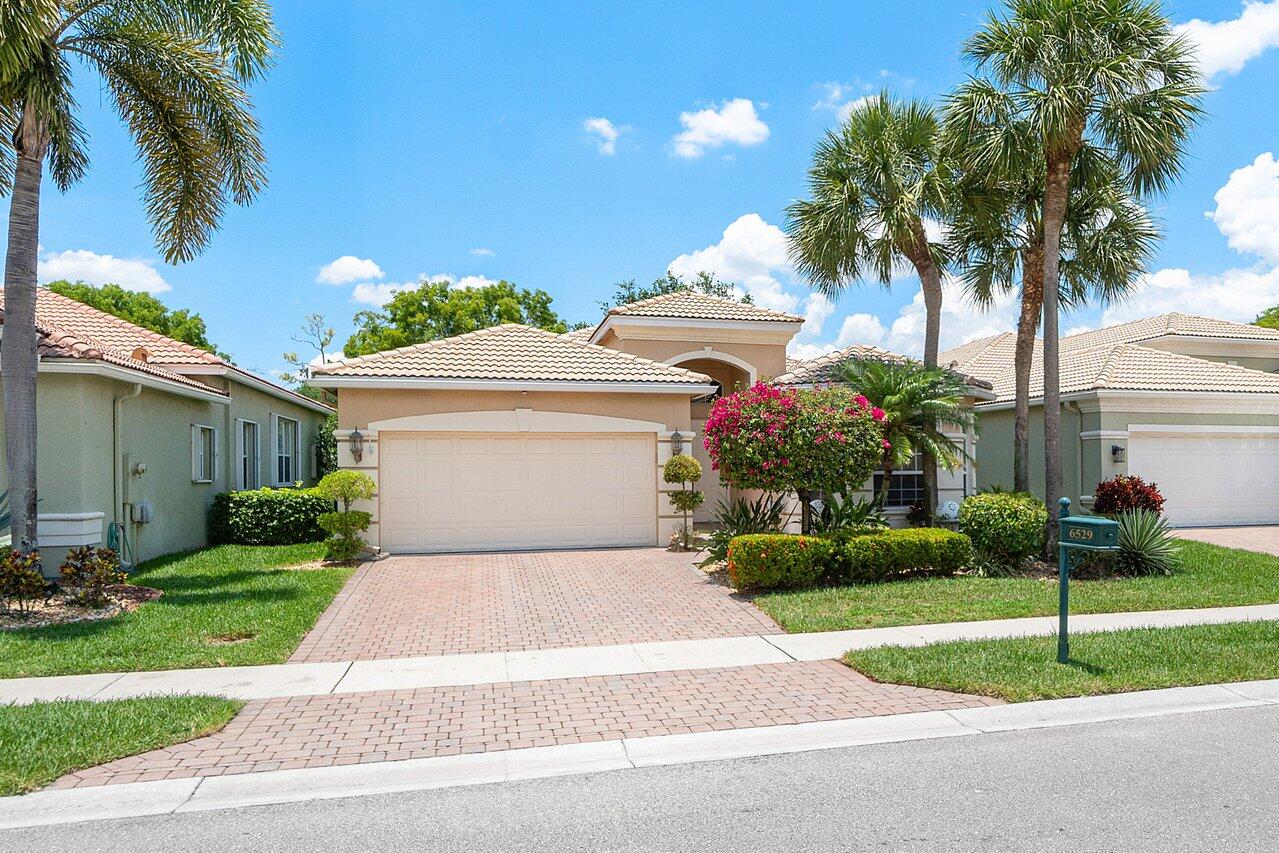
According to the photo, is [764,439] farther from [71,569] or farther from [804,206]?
[71,569]

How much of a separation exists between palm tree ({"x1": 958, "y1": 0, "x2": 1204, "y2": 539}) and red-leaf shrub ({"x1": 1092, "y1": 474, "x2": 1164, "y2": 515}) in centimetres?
346

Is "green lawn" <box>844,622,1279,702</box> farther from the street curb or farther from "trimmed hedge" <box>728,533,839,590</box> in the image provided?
"trimmed hedge" <box>728,533,839,590</box>

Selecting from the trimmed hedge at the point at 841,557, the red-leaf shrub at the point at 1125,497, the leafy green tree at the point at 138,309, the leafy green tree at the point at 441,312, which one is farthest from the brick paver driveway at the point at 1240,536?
the leafy green tree at the point at 138,309

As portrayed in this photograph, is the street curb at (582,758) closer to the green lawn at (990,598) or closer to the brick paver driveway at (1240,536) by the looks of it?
the green lawn at (990,598)

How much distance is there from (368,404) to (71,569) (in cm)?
539

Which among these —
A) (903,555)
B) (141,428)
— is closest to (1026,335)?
(903,555)

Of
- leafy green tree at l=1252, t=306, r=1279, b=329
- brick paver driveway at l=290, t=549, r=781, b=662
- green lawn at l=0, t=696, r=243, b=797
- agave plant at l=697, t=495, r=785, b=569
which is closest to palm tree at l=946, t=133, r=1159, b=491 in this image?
agave plant at l=697, t=495, r=785, b=569

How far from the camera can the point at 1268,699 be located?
651 cm

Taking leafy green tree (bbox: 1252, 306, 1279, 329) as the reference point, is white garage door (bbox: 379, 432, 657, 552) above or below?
below

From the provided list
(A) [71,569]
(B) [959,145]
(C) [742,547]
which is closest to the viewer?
(A) [71,569]

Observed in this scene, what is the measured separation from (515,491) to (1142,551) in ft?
33.7

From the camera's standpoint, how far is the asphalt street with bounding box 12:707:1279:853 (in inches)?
165

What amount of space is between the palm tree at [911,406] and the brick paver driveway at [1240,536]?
6.34 m

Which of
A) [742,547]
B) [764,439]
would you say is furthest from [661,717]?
[764,439]
